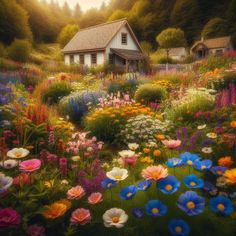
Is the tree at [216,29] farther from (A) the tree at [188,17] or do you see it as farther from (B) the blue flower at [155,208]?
(B) the blue flower at [155,208]

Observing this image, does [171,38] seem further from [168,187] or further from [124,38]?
[168,187]

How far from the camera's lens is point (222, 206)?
6.20 ft

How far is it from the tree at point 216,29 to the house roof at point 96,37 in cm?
2648

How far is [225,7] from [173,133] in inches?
2296

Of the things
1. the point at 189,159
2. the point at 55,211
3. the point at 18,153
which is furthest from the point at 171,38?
the point at 55,211

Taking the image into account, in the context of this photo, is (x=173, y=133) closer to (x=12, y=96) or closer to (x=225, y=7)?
(x=12, y=96)

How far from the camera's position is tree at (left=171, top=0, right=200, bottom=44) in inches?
2205

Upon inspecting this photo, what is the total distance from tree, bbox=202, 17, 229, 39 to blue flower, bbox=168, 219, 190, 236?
5390cm

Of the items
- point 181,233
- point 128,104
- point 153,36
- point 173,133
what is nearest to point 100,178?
point 181,233

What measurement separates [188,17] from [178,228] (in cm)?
5984

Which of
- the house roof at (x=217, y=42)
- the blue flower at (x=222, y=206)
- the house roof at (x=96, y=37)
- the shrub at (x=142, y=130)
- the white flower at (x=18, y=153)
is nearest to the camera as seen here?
the blue flower at (x=222, y=206)

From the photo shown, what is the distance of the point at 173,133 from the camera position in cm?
502

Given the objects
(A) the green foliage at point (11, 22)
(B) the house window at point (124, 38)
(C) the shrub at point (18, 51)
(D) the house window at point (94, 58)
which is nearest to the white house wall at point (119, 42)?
(B) the house window at point (124, 38)

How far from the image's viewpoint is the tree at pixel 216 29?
50250 mm
